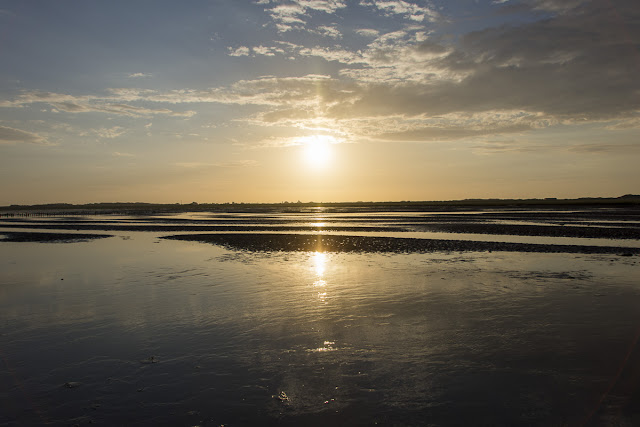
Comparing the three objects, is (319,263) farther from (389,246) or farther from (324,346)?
(324,346)

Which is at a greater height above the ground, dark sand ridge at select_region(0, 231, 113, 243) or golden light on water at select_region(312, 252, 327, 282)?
dark sand ridge at select_region(0, 231, 113, 243)

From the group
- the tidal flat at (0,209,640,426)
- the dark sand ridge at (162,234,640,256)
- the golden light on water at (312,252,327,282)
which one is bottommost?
the tidal flat at (0,209,640,426)

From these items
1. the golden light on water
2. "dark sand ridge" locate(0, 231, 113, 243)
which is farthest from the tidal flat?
"dark sand ridge" locate(0, 231, 113, 243)

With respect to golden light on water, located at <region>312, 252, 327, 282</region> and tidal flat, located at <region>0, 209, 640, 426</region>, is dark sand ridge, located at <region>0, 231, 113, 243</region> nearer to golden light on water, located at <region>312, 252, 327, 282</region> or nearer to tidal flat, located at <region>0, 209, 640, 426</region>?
tidal flat, located at <region>0, 209, 640, 426</region>

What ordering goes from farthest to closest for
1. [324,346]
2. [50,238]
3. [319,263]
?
[50,238], [319,263], [324,346]

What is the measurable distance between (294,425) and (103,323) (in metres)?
8.21

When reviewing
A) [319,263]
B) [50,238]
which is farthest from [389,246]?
[50,238]

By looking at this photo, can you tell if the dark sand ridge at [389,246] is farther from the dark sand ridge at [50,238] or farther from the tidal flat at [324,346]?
the dark sand ridge at [50,238]

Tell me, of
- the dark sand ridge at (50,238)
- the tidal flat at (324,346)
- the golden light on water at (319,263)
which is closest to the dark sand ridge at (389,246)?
the golden light on water at (319,263)

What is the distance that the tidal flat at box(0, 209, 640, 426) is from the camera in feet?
23.1

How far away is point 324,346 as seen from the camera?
10.1 meters

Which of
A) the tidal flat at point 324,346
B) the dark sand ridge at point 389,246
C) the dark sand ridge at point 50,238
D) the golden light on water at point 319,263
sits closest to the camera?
the tidal flat at point 324,346

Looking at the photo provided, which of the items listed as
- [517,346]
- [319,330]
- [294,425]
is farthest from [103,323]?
[517,346]

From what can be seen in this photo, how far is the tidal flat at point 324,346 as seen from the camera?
23.1 feet
